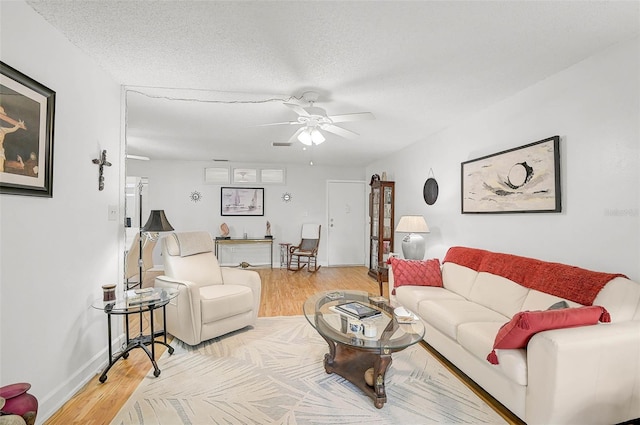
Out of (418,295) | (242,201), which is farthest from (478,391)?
(242,201)

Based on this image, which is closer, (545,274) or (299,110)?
(545,274)

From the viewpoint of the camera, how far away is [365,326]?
1932 millimetres

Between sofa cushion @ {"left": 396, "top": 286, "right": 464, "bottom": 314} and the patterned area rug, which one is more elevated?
sofa cushion @ {"left": 396, "top": 286, "right": 464, "bottom": 314}

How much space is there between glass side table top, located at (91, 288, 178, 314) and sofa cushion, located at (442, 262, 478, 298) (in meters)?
2.60

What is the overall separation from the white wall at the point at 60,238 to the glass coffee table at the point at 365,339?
158 centimetres

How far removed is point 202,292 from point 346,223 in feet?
14.0

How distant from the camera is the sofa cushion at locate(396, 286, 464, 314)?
2.70 meters

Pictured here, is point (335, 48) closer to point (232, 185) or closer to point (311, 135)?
point (311, 135)

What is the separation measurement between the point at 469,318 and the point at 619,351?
807 millimetres

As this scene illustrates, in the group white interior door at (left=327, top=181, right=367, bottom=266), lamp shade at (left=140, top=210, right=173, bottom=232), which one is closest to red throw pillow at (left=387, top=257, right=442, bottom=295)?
lamp shade at (left=140, top=210, right=173, bottom=232)

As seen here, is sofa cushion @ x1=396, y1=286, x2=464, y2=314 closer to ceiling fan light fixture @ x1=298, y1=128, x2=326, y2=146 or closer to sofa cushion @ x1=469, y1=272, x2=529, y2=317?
sofa cushion @ x1=469, y1=272, x2=529, y2=317

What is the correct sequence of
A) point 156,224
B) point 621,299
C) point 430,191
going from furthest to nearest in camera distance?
point 430,191
point 156,224
point 621,299

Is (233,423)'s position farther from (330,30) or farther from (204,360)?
(330,30)

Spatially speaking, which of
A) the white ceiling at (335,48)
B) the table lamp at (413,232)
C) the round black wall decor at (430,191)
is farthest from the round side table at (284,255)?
the white ceiling at (335,48)
